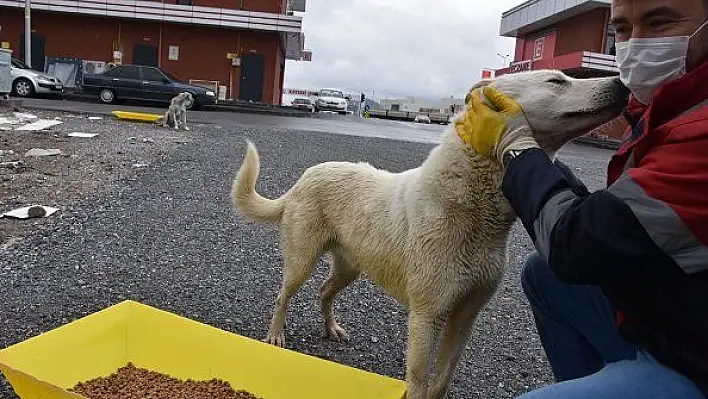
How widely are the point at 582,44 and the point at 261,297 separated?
2435 cm

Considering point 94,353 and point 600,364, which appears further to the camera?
point 94,353

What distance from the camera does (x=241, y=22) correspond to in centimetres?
2280

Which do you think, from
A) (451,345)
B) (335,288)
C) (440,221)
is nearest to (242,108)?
(335,288)

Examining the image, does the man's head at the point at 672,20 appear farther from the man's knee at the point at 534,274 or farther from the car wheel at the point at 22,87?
the car wheel at the point at 22,87

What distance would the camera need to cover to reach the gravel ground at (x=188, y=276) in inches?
114

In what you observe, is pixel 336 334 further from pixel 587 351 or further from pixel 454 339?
pixel 587 351

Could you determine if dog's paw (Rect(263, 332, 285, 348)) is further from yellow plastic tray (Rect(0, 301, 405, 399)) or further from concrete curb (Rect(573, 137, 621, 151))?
concrete curb (Rect(573, 137, 621, 151))

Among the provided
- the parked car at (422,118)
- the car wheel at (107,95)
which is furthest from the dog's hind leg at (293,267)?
the parked car at (422,118)

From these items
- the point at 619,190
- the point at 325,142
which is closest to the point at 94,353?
the point at 619,190

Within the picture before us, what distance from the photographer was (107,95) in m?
18.0

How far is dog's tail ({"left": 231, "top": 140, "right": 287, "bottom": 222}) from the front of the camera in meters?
2.89

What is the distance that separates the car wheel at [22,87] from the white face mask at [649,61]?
18.7 metres

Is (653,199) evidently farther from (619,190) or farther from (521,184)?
(521,184)

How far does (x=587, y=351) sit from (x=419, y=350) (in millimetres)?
565
